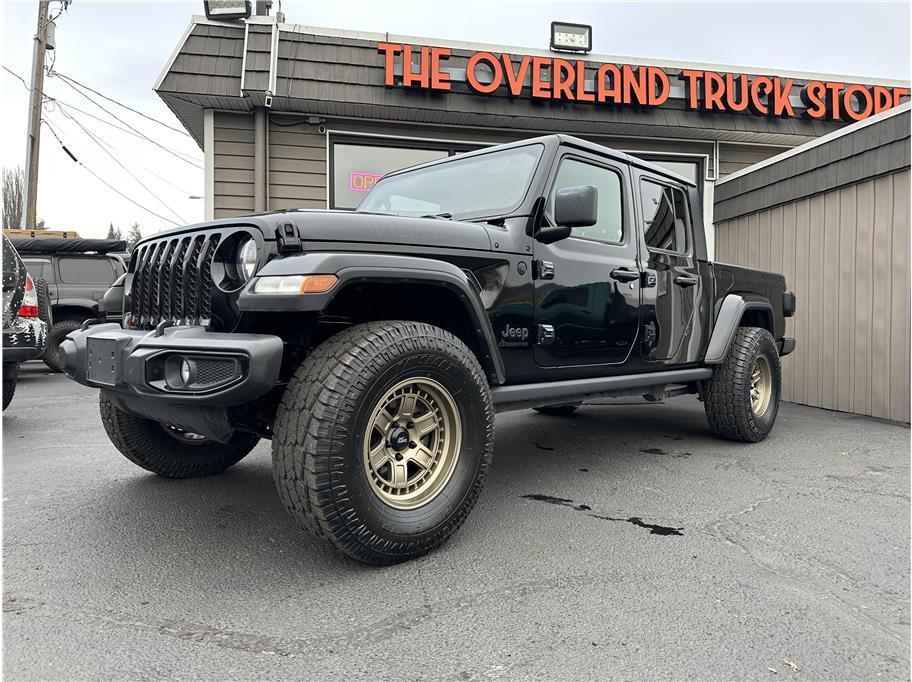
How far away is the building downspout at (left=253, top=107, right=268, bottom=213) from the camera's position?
7598 mm

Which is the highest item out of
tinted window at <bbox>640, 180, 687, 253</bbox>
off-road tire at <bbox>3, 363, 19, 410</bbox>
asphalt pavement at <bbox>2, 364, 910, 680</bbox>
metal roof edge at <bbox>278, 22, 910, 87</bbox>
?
metal roof edge at <bbox>278, 22, 910, 87</bbox>

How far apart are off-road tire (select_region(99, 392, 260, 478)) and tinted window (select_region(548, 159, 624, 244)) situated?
6.71ft

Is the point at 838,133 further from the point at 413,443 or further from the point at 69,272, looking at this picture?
the point at 69,272

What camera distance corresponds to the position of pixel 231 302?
2275 millimetres

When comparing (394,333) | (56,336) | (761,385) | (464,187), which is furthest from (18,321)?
(761,385)

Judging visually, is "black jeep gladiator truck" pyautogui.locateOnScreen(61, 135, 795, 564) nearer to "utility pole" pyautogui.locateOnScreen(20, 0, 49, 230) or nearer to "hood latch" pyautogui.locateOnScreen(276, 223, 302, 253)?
"hood latch" pyautogui.locateOnScreen(276, 223, 302, 253)

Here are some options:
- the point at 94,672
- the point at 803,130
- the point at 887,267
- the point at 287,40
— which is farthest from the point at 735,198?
the point at 94,672

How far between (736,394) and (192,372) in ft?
11.7

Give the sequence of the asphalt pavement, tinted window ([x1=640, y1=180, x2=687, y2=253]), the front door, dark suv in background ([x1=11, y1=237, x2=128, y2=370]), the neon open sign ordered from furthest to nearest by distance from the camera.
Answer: dark suv in background ([x1=11, y1=237, x2=128, y2=370]) → the neon open sign → tinted window ([x1=640, y1=180, x2=687, y2=253]) → the front door → the asphalt pavement

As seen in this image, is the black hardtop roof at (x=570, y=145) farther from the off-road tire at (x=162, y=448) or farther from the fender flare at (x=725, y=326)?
the off-road tire at (x=162, y=448)

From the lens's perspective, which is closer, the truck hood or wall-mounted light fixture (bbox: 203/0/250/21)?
the truck hood

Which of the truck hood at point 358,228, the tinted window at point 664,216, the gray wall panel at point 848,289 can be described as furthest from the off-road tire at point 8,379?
the gray wall panel at point 848,289

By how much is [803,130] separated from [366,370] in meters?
8.47

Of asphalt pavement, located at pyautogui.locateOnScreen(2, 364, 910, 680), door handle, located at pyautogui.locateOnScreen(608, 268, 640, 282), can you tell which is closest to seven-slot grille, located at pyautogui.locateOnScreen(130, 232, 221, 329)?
asphalt pavement, located at pyautogui.locateOnScreen(2, 364, 910, 680)
